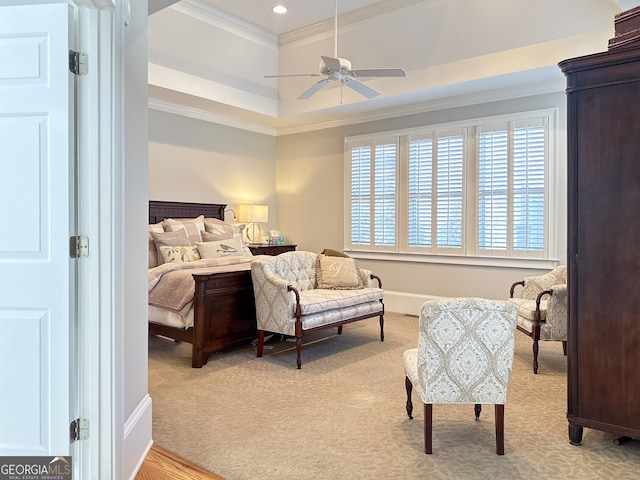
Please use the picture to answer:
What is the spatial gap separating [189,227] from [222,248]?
22.8 inches

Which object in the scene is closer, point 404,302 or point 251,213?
point 404,302

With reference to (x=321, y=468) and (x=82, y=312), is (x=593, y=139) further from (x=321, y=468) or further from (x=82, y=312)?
(x=82, y=312)

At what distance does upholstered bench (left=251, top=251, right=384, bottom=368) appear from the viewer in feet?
13.5

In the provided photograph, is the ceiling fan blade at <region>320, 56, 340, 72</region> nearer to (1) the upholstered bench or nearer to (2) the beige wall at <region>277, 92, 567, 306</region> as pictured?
(1) the upholstered bench

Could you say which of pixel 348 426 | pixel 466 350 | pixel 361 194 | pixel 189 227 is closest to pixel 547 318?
pixel 466 350

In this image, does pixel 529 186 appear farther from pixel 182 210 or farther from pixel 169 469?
pixel 169 469

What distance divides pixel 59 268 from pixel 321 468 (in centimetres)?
160

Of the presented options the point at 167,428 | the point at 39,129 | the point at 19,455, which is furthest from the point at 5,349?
the point at 167,428

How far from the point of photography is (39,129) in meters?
1.93

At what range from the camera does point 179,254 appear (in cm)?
512

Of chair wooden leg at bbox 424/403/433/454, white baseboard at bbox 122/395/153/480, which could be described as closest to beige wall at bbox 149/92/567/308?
chair wooden leg at bbox 424/403/433/454

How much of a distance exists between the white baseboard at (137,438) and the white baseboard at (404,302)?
4487 mm

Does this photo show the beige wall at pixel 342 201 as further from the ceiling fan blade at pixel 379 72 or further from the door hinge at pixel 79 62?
the door hinge at pixel 79 62

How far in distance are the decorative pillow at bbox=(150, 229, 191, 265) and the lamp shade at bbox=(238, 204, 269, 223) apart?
5.01 ft
